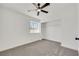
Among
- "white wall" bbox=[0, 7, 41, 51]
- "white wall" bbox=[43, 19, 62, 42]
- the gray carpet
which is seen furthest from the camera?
"white wall" bbox=[43, 19, 62, 42]

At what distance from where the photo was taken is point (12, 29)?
4.08 metres

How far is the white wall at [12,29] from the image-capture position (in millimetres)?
3572

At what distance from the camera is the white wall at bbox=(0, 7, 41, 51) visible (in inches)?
141

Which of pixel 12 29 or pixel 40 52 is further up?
pixel 12 29

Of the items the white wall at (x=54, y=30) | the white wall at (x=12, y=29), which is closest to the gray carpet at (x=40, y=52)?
the white wall at (x=12, y=29)

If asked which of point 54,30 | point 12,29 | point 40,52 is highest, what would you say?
point 12,29

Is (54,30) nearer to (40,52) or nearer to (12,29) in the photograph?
(40,52)

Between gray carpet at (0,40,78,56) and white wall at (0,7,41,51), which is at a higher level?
white wall at (0,7,41,51)

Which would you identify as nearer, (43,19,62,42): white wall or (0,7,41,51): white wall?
(0,7,41,51): white wall

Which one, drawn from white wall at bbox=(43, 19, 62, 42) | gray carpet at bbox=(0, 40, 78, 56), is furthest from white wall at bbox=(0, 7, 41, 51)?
white wall at bbox=(43, 19, 62, 42)

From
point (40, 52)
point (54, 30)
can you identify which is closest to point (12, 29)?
point (40, 52)

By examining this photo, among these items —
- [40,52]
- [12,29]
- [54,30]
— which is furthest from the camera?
[54,30]

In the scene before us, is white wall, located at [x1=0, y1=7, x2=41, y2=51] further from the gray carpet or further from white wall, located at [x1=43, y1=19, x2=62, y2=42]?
white wall, located at [x1=43, y1=19, x2=62, y2=42]

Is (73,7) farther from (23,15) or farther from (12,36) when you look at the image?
(12,36)
